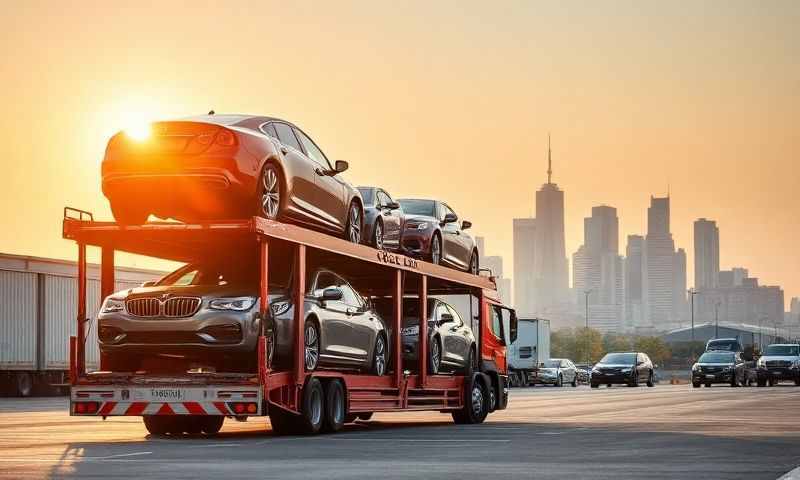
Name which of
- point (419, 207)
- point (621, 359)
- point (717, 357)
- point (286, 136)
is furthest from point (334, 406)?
point (621, 359)

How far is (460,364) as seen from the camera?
24.2 meters

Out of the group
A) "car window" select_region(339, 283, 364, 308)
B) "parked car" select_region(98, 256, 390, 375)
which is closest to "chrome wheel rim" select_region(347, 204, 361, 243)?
"car window" select_region(339, 283, 364, 308)

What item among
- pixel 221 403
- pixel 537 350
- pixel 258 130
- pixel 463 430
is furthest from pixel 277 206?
pixel 537 350

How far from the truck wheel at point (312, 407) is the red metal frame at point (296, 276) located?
5.0 inches

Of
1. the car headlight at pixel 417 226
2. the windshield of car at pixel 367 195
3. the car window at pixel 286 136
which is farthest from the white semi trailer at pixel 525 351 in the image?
the car window at pixel 286 136

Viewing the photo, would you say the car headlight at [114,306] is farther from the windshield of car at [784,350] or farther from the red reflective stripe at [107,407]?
the windshield of car at [784,350]

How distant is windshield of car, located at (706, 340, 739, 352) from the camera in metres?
67.9

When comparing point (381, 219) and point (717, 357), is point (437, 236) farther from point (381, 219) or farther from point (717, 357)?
point (717, 357)

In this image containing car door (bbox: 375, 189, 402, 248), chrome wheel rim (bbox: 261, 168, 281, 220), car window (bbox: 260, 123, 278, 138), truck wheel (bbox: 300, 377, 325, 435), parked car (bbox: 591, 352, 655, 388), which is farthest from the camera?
parked car (bbox: 591, 352, 655, 388)

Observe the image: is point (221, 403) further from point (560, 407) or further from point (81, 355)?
point (560, 407)

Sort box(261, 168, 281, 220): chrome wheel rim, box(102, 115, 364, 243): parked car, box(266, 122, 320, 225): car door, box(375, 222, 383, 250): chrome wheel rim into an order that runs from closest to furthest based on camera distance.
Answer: box(102, 115, 364, 243): parked car, box(261, 168, 281, 220): chrome wheel rim, box(266, 122, 320, 225): car door, box(375, 222, 383, 250): chrome wheel rim

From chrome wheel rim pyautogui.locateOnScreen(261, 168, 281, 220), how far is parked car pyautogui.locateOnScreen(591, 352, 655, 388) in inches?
1720

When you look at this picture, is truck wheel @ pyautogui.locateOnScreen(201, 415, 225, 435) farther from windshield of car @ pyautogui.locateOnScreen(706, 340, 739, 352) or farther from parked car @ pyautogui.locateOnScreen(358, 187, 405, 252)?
windshield of car @ pyautogui.locateOnScreen(706, 340, 739, 352)

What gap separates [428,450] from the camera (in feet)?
51.9
